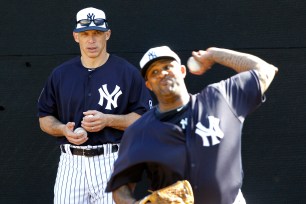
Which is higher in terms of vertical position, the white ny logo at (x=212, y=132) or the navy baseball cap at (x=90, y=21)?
the navy baseball cap at (x=90, y=21)

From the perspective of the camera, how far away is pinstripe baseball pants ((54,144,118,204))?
450 cm

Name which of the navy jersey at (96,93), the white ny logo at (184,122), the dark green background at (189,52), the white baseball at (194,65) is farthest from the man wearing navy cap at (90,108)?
the white ny logo at (184,122)

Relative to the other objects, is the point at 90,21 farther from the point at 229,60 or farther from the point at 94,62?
the point at 229,60

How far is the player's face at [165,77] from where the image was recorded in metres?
3.35

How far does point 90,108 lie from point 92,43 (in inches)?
14.8

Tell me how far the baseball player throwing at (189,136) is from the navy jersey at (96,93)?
1110mm

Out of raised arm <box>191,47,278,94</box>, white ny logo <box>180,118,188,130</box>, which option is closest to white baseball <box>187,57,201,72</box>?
raised arm <box>191,47,278,94</box>

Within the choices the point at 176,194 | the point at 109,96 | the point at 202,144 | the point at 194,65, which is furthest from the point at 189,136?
the point at 109,96

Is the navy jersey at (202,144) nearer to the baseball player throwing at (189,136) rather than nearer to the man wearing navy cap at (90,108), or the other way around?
the baseball player throwing at (189,136)

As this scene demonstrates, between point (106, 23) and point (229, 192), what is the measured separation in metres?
1.67

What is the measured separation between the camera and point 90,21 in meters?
4.62

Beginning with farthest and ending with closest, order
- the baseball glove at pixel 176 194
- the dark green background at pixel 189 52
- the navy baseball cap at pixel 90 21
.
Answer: the dark green background at pixel 189 52, the navy baseball cap at pixel 90 21, the baseball glove at pixel 176 194

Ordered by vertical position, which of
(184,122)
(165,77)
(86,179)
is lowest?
(86,179)

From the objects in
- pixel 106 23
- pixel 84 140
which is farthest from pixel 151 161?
pixel 106 23
